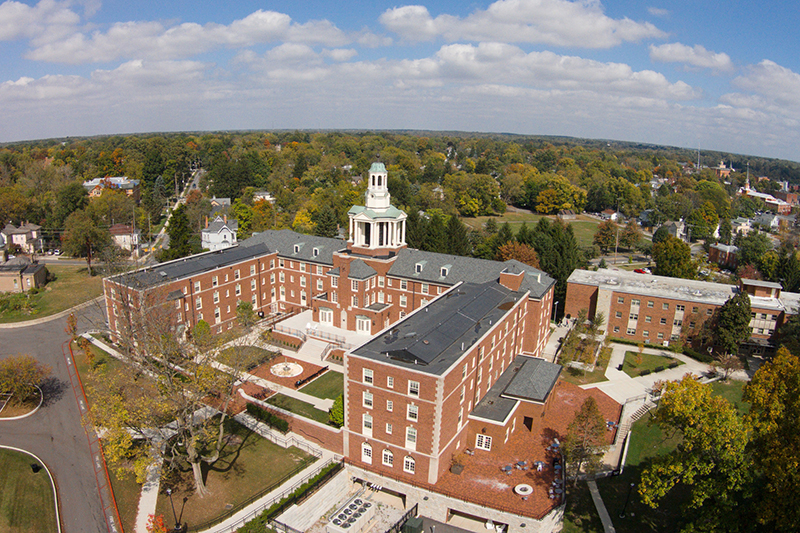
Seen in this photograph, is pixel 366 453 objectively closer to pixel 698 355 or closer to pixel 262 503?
pixel 262 503

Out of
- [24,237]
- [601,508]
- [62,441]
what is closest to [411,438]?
[601,508]

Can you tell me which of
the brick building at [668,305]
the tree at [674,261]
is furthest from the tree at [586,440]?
the tree at [674,261]

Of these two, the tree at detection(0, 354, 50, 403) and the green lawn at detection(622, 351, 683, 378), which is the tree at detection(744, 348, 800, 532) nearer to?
the green lawn at detection(622, 351, 683, 378)

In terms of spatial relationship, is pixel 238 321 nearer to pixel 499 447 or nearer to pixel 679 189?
pixel 499 447

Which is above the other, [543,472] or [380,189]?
[380,189]

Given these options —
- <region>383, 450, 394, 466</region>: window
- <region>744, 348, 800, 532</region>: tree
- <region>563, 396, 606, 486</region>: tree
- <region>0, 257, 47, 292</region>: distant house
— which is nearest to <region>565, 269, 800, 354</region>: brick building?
<region>563, 396, 606, 486</region>: tree

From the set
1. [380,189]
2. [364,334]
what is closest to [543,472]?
[364,334]
